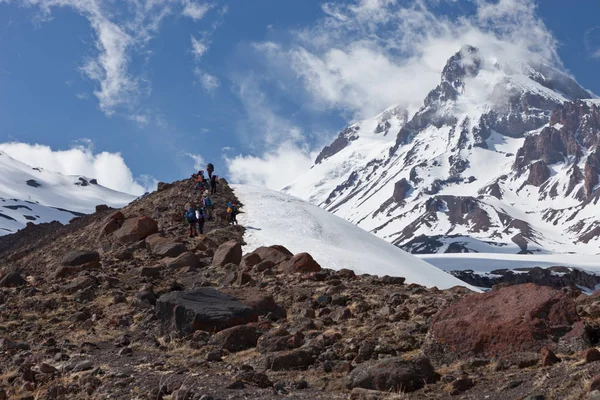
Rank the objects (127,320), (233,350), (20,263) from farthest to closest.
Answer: (20,263)
(127,320)
(233,350)

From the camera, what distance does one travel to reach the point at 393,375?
9.48 m

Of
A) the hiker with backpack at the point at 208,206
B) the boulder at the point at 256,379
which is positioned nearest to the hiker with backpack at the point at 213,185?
the hiker with backpack at the point at 208,206

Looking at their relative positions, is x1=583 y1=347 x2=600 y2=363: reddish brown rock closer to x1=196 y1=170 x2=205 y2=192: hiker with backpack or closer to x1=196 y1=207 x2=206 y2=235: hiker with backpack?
x1=196 y1=207 x2=206 y2=235: hiker with backpack

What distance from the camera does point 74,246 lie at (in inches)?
1419

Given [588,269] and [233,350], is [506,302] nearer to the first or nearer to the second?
[233,350]

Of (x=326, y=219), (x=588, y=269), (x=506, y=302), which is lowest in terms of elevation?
(x=506, y=302)

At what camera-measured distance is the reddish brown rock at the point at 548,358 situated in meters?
9.60

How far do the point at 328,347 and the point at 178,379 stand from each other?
2.79m

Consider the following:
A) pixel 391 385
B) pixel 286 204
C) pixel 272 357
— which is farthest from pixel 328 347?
pixel 286 204

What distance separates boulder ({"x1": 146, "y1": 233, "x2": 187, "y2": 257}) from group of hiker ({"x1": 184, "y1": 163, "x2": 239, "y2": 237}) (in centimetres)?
293

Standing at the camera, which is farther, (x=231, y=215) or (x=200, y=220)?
(x=231, y=215)

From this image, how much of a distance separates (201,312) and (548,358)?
7489 millimetres

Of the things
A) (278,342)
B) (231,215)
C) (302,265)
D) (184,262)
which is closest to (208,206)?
(231,215)

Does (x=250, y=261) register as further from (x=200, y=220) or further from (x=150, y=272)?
(x=200, y=220)
